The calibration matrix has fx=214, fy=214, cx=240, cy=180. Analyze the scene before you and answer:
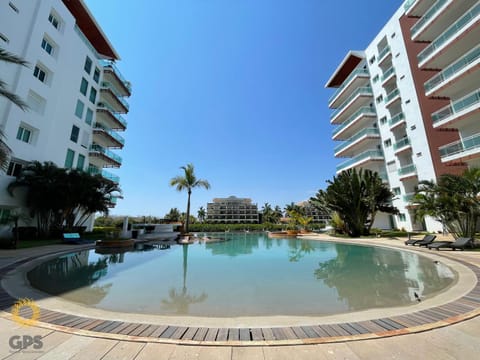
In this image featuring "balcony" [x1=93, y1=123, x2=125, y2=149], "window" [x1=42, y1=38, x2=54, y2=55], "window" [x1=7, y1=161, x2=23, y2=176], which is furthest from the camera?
"balcony" [x1=93, y1=123, x2=125, y2=149]

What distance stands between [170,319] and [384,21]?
37.3 m

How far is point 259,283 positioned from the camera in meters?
7.23

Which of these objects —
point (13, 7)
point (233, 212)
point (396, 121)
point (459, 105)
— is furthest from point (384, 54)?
point (233, 212)

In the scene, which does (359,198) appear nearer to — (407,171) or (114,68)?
(407,171)

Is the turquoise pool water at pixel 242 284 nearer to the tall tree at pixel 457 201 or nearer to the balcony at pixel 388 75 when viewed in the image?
the tall tree at pixel 457 201

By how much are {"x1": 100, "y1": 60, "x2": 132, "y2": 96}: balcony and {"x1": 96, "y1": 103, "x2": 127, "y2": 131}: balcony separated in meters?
3.38

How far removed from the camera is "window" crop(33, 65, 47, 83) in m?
17.5

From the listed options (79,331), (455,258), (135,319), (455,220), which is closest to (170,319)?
(135,319)

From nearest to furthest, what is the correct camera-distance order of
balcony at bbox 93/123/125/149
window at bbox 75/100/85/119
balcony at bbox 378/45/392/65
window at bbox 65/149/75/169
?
1. window at bbox 65/149/75/169
2. window at bbox 75/100/85/119
3. balcony at bbox 93/123/125/149
4. balcony at bbox 378/45/392/65

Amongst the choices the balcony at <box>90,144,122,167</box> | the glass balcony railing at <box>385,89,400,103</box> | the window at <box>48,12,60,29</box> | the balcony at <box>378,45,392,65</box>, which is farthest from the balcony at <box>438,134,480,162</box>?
the window at <box>48,12,60,29</box>

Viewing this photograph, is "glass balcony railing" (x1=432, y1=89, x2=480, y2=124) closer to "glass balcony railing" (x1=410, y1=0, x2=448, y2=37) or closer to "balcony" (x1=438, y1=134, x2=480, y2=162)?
"balcony" (x1=438, y1=134, x2=480, y2=162)

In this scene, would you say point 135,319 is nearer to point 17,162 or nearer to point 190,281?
point 190,281

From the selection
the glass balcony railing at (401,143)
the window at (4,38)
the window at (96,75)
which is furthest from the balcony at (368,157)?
the window at (4,38)

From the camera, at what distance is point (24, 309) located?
4090 mm
